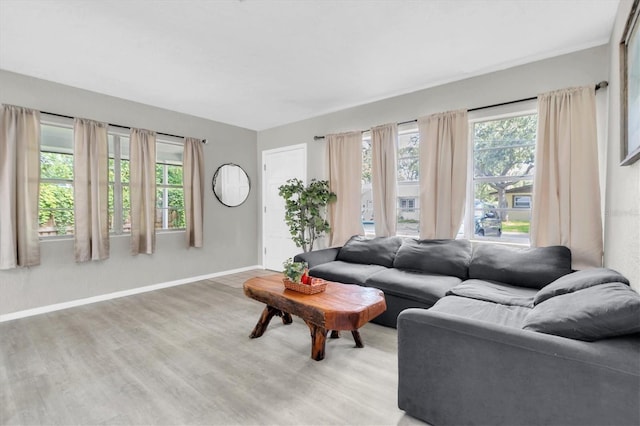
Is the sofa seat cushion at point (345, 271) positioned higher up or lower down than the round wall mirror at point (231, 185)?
lower down

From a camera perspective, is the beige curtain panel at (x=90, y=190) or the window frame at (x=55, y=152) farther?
the beige curtain panel at (x=90, y=190)

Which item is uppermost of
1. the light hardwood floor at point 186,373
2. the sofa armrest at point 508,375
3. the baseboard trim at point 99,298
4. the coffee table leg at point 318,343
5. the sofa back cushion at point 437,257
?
the sofa back cushion at point 437,257

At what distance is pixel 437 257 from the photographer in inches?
121

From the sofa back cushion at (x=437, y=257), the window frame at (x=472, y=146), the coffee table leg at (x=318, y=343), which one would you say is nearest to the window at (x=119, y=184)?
the coffee table leg at (x=318, y=343)

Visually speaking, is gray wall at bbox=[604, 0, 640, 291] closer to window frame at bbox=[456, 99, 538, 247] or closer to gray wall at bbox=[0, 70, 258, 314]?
window frame at bbox=[456, 99, 538, 247]

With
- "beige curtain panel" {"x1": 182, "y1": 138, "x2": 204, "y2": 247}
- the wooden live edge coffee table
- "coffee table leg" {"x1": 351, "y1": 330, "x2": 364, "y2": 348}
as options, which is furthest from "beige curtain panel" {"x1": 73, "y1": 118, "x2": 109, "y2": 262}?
"coffee table leg" {"x1": 351, "y1": 330, "x2": 364, "y2": 348}

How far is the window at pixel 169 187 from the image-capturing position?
168 inches

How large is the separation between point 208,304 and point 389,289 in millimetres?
2151

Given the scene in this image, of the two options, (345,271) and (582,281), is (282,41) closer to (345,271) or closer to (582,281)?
(345,271)

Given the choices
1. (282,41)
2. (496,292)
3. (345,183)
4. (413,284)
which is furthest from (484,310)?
(282,41)

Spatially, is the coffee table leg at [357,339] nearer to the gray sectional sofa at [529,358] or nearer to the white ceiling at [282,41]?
the gray sectional sofa at [529,358]

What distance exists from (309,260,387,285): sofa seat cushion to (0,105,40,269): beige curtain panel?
120 inches

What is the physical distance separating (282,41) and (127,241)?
322 cm

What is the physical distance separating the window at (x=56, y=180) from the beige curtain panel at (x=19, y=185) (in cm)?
14
